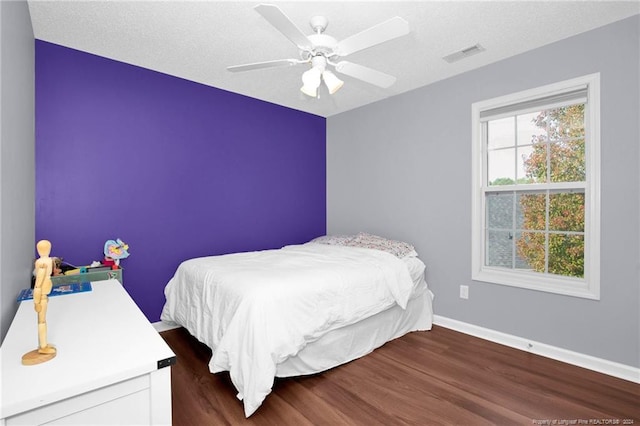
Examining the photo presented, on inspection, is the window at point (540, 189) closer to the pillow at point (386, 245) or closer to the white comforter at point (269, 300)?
the pillow at point (386, 245)

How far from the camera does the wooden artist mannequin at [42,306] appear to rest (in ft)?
3.06

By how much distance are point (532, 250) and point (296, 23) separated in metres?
2.65

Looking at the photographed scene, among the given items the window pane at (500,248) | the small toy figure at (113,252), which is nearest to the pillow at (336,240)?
the window pane at (500,248)

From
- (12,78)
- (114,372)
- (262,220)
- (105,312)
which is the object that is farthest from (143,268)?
(114,372)

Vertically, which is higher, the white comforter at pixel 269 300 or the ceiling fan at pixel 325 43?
the ceiling fan at pixel 325 43

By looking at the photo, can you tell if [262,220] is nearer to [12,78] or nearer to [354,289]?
[354,289]

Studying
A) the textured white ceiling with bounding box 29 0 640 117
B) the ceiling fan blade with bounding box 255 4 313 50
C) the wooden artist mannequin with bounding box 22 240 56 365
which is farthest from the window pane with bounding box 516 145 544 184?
the wooden artist mannequin with bounding box 22 240 56 365

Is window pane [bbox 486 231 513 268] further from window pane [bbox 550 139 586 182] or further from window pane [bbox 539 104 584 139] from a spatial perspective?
window pane [bbox 539 104 584 139]

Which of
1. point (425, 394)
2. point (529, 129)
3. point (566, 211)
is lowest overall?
point (425, 394)

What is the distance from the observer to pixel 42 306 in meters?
0.98

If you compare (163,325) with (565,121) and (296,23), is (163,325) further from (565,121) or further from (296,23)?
(565,121)

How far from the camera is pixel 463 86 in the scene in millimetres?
2955

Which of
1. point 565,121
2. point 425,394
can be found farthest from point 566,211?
point 425,394

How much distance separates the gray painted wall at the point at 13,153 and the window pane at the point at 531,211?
334cm
